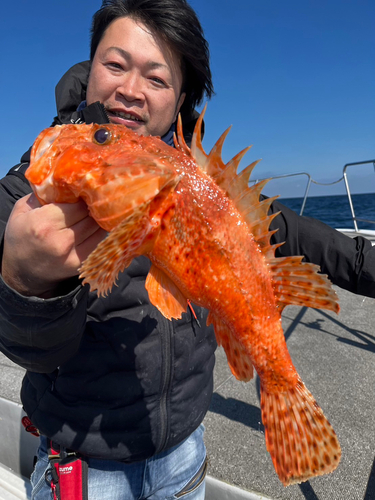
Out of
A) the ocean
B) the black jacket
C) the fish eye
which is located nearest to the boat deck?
the black jacket

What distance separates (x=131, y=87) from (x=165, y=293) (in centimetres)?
139

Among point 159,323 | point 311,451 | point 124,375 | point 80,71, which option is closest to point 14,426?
point 124,375

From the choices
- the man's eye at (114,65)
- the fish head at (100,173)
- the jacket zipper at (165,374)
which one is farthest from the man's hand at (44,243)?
the man's eye at (114,65)

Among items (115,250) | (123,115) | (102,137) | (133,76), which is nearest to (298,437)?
(115,250)

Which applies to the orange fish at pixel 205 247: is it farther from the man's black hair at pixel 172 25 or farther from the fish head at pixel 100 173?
the man's black hair at pixel 172 25

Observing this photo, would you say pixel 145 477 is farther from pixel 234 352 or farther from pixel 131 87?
pixel 131 87

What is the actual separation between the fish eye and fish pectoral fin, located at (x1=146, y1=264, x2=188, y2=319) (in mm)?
661

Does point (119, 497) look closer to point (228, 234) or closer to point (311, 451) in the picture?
point (311, 451)

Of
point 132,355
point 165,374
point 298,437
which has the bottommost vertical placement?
point 298,437

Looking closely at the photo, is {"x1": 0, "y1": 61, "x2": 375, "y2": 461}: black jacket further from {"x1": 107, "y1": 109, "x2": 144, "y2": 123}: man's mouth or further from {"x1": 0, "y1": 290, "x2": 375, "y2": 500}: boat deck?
{"x1": 0, "y1": 290, "x2": 375, "y2": 500}: boat deck

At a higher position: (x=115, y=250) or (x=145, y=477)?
(x=115, y=250)

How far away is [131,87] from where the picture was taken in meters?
2.27

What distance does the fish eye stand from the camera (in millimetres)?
1672

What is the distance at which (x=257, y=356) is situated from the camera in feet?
6.10
